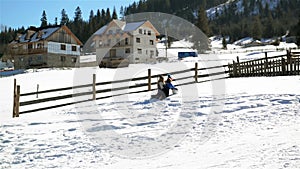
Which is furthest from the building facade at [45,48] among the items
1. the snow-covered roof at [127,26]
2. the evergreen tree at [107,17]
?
the evergreen tree at [107,17]

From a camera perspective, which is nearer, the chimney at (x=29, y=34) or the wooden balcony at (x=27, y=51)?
the wooden balcony at (x=27, y=51)

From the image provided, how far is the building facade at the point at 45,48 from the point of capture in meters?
A: 58.5

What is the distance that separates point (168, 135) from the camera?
29.8ft

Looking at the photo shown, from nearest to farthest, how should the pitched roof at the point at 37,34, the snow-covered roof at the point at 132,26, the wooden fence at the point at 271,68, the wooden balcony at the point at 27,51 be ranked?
the wooden fence at the point at 271,68, the wooden balcony at the point at 27,51, the pitched roof at the point at 37,34, the snow-covered roof at the point at 132,26

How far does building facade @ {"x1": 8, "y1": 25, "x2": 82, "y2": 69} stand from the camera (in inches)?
2302

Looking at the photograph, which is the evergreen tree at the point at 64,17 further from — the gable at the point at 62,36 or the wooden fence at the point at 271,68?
the wooden fence at the point at 271,68

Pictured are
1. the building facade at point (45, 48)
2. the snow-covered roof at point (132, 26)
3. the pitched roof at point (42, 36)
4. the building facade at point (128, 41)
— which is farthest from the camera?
the snow-covered roof at point (132, 26)

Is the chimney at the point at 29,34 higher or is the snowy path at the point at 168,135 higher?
the chimney at the point at 29,34

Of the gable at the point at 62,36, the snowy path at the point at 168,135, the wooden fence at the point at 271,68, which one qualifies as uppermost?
the gable at the point at 62,36

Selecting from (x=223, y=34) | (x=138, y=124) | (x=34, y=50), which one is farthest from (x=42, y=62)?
(x=223, y=34)

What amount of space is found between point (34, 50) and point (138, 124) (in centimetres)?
5465

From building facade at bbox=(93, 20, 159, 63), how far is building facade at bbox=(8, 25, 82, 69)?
6.52 meters

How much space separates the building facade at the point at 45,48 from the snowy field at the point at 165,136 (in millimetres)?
48119

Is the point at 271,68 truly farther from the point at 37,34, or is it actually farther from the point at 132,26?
the point at 37,34
